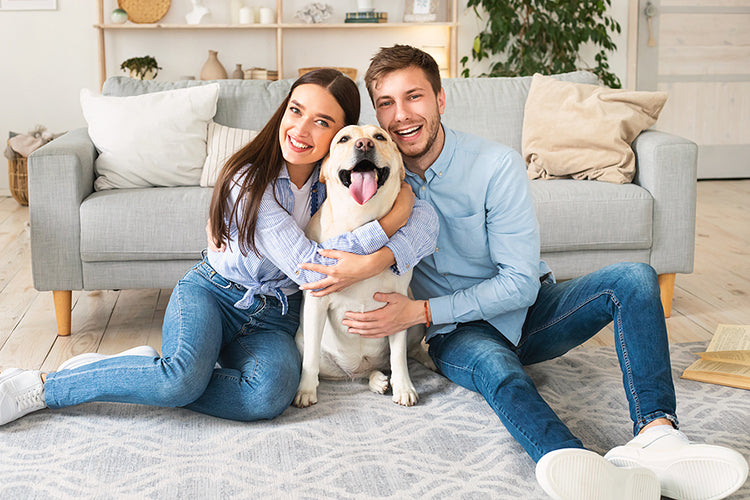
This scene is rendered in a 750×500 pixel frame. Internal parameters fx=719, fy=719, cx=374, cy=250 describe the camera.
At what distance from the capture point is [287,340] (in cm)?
172

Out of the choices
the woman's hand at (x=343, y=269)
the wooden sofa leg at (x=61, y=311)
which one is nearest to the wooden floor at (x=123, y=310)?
the wooden sofa leg at (x=61, y=311)

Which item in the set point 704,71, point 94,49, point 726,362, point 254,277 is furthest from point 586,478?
point 704,71

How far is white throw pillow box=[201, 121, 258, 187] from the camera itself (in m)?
2.62

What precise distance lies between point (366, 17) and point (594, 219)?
294 centimetres

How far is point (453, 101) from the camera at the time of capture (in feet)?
9.66

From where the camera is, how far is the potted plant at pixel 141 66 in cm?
471

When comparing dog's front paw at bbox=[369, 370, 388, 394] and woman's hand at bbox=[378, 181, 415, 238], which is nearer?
woman's hand at bbox=[378, 181, 415, 238]

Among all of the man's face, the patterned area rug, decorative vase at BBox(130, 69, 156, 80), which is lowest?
Result: the patterned area rug

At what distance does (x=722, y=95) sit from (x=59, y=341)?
497 cm

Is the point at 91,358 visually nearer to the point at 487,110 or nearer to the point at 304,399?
the point at 304,399

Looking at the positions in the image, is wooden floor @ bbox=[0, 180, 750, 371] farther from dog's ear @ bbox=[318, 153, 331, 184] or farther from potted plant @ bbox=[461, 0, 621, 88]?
potted plant @ bbox=[461, 0, 621, 88]

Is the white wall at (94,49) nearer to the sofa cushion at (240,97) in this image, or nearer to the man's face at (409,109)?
the sofa cushion at (240,97)

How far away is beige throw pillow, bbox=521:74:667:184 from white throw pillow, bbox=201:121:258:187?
1.11 meters

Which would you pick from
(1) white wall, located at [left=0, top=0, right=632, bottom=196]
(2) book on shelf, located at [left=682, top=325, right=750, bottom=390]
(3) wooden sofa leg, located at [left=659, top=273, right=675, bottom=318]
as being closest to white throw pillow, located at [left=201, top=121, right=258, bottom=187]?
(3) wooden sofa leg, located at [left=659, top=273, right=675, bottom=318]
